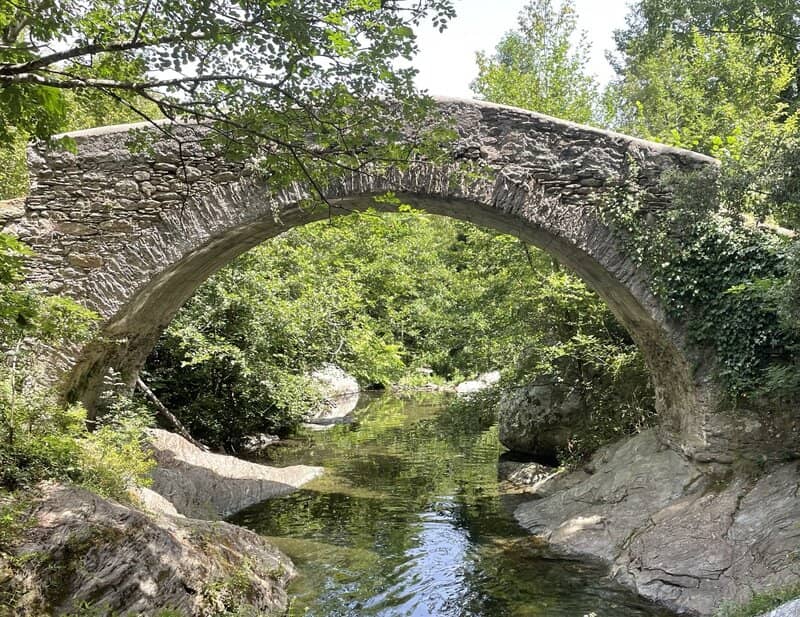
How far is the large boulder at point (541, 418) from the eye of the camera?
31.9 ft

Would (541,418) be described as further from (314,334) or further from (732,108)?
(732,108)

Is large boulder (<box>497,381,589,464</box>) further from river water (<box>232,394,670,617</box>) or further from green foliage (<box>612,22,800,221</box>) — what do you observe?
green foliage (<box>612,22,800,221</box>)

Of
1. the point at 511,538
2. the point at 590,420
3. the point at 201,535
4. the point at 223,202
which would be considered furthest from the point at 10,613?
the point at 590,420

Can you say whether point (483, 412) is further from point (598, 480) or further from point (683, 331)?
point (683, 331)

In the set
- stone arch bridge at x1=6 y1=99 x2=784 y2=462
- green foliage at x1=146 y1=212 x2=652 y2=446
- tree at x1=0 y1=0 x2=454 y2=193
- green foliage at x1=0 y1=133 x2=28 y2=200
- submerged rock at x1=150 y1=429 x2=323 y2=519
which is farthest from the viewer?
green foliage at x1=0 y1=133 x2=28 y2=200

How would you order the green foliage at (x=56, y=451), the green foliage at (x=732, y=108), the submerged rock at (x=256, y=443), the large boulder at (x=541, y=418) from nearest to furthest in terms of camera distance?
the green foliage at (x=56, y=451), the green foliage at (x=732, y=108), the large boulder at (x=541, y=418), the submerged rock at (x=256, y=443)

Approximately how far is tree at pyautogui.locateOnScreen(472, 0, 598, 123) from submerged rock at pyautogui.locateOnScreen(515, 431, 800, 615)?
9.11 m

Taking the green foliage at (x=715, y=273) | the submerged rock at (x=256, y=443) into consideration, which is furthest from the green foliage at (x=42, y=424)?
the submerged rock at (x=256, y=443)

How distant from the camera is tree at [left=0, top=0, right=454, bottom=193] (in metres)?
3.17

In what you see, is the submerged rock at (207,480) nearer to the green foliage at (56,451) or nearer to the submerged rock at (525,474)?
the green foliage at (56,451)

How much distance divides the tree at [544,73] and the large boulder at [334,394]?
7.29 metres

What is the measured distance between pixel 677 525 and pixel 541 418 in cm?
397

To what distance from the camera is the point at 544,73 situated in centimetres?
1580

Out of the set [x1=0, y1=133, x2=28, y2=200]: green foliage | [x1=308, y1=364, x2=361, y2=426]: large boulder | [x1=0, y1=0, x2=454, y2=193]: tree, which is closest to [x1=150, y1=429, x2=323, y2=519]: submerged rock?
[x1=308, y1=364, x2=361, y2=426]: large boulder
